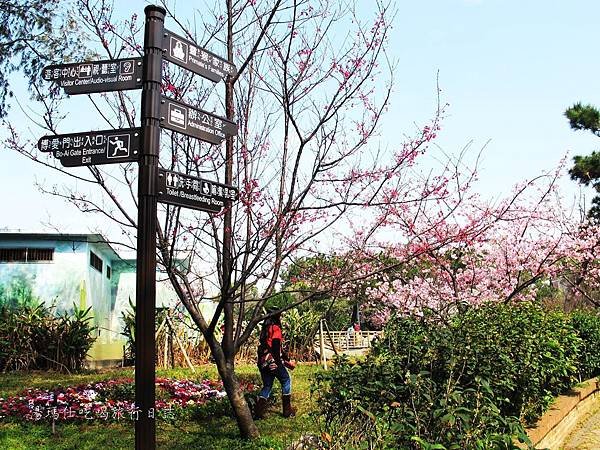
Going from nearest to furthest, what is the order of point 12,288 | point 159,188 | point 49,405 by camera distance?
point 159,188 < point 49,405 < point 12,288

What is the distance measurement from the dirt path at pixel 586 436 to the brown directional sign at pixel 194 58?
516 centimetres

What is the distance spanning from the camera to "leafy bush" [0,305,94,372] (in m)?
13.0

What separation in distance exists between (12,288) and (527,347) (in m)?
13.3

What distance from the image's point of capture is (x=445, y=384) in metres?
4.35

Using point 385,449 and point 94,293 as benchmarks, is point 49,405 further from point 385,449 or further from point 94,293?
point 94,293

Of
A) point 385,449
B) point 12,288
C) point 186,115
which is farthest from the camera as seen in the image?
point 12,288

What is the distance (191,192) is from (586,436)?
560 cm

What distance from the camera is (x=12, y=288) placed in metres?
15.6

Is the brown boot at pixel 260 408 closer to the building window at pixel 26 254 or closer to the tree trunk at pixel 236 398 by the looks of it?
the tree trunk at pixel 236 398

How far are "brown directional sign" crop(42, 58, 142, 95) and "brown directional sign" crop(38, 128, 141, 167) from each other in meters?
0.31

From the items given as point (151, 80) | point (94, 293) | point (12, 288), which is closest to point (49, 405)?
point (151, 80)

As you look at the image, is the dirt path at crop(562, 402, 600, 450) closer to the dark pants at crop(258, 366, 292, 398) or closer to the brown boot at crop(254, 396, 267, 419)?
the dark pants at crop(258, 366, 292, 398)

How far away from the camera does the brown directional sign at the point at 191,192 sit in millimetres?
3960

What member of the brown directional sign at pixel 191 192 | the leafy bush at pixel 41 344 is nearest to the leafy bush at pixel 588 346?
the brown directional sign at pixel 191 192
